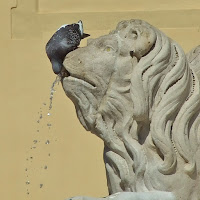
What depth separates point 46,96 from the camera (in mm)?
10945

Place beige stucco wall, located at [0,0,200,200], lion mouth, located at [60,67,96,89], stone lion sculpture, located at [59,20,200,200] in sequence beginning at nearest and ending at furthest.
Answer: stone lion sculpture, located at [59,20,200,200]
lion mouth, located at [60,67,96,89]
beige stucco wall, located at [0,0,200,200]

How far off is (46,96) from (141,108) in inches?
139

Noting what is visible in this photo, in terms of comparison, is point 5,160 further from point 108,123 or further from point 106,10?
point 108,123

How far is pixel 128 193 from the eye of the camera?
7.37m

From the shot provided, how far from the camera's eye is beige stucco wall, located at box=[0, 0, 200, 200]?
35.4ft

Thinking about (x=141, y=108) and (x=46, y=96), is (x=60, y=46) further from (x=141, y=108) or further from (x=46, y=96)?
(x=46, y=96)

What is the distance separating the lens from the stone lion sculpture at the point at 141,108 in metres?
7.43

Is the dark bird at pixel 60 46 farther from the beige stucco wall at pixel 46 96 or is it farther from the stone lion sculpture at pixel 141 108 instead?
the beige stucco wall at pixel 46 96

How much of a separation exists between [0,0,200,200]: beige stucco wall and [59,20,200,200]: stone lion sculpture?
3.12 metres

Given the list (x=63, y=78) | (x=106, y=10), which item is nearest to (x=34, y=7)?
(x=106, y=10)

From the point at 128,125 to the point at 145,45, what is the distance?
0.31 meters

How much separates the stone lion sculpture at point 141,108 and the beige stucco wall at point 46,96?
3122mm

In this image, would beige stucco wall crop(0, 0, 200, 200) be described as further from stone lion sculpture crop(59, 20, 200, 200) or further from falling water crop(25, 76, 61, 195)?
stone lion sculpture crop(59, 20, 200, 200)

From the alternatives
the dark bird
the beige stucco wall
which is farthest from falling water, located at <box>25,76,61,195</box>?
the dark bird
